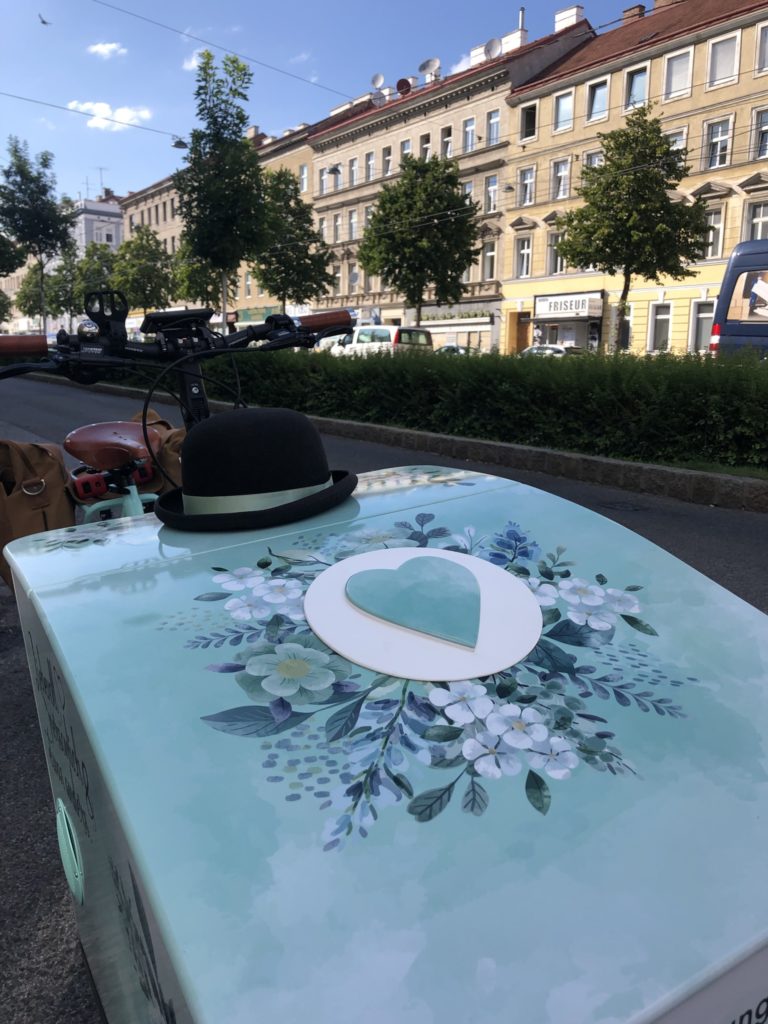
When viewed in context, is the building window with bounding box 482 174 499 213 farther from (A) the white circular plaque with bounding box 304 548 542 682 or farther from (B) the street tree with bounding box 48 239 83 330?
(A) the white circular plaque with bounding box 304 548 542 682

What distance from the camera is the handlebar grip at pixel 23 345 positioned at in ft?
6.81

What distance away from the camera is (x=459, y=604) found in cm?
114

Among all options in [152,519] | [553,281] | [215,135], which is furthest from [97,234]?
[152,519]

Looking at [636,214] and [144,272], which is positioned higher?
[144,272]

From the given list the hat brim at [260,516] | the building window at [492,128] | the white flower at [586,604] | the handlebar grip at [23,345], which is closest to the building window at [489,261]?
the building window at [492,128]

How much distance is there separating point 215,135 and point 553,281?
2419 cm

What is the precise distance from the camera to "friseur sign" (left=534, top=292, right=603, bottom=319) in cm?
3575

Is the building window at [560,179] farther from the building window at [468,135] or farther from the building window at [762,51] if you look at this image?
the building window at [762,51]

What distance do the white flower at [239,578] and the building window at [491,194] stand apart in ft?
144

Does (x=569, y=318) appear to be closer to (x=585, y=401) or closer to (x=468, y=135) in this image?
(x=468, y=135)

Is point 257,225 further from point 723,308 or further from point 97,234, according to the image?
point 97,234

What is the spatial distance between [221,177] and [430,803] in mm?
18786

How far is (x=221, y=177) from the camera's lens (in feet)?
57.3

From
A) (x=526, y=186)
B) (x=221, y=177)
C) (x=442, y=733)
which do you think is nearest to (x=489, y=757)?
(x=442, y=733)
